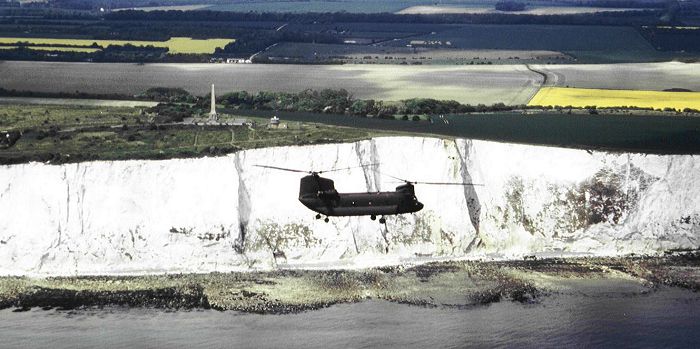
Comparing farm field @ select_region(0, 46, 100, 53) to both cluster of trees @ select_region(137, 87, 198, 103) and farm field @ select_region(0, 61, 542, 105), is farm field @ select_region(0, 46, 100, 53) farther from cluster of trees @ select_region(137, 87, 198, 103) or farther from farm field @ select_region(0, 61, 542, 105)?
cluster of trees @ select_region(137, 87, 198, 103)

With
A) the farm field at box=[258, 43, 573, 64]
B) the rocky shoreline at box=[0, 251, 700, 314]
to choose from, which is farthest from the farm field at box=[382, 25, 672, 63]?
the rocky shoreline at box=[0, 251, 700, 314]

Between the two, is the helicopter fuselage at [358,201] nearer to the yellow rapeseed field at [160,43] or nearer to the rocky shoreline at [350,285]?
the rocky shoreline at [350,285]

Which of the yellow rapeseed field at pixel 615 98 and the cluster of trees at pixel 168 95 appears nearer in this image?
the yellow rapeseed field at pixel 615 98

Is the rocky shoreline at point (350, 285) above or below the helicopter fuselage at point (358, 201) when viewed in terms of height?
below

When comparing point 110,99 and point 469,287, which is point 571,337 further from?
point 110,99

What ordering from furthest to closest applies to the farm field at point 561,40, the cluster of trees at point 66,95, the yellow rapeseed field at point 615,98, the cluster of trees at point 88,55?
the farm field at point 561,40 → the cluster of trees at point 88,55 → the cluster of trees at point 66,95 → the yellow rapeseed field at point 615,98

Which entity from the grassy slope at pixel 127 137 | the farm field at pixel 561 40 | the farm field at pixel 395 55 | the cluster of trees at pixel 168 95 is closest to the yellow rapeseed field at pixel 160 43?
the farm field at pixel 395 55
